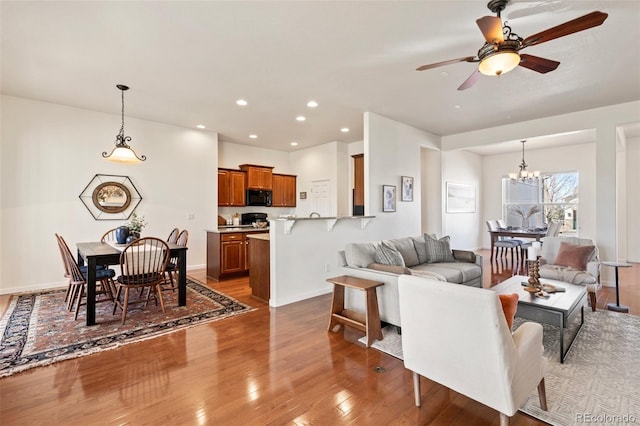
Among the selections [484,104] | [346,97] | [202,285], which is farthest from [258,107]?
[484,104]

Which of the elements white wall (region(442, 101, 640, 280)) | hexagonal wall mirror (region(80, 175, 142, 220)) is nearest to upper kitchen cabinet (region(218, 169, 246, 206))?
hexagonal wall mirror (region(80, 175, 142, 220))

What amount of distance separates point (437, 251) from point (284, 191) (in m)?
4.96

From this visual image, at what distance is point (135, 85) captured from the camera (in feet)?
13.3

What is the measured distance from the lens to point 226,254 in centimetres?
554

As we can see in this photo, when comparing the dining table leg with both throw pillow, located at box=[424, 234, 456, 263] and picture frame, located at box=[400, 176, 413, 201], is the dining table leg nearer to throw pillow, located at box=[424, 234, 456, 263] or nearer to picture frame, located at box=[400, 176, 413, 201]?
throw pillow, located at box=[424, 234, 456, 263]

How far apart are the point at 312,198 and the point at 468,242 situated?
5041 millimetres

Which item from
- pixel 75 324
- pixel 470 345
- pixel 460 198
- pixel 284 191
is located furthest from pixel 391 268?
pixel 460 198

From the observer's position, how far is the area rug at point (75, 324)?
268 cm

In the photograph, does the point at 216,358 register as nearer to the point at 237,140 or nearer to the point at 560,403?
the point at 560,403

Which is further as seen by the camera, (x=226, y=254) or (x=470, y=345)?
(x=226, y=254)

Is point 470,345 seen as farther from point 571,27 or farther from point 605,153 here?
point 605,153

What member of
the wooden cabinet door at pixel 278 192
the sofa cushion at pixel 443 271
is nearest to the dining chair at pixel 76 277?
the sofa cushion at pixel 443 271

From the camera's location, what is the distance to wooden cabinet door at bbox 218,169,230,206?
23.2ft

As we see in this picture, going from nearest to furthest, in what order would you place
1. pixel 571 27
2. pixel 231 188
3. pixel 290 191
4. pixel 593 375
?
1. pixel 571 27
2. pixel 593 375
3. pixel 231 188
4. pixel 290 191
